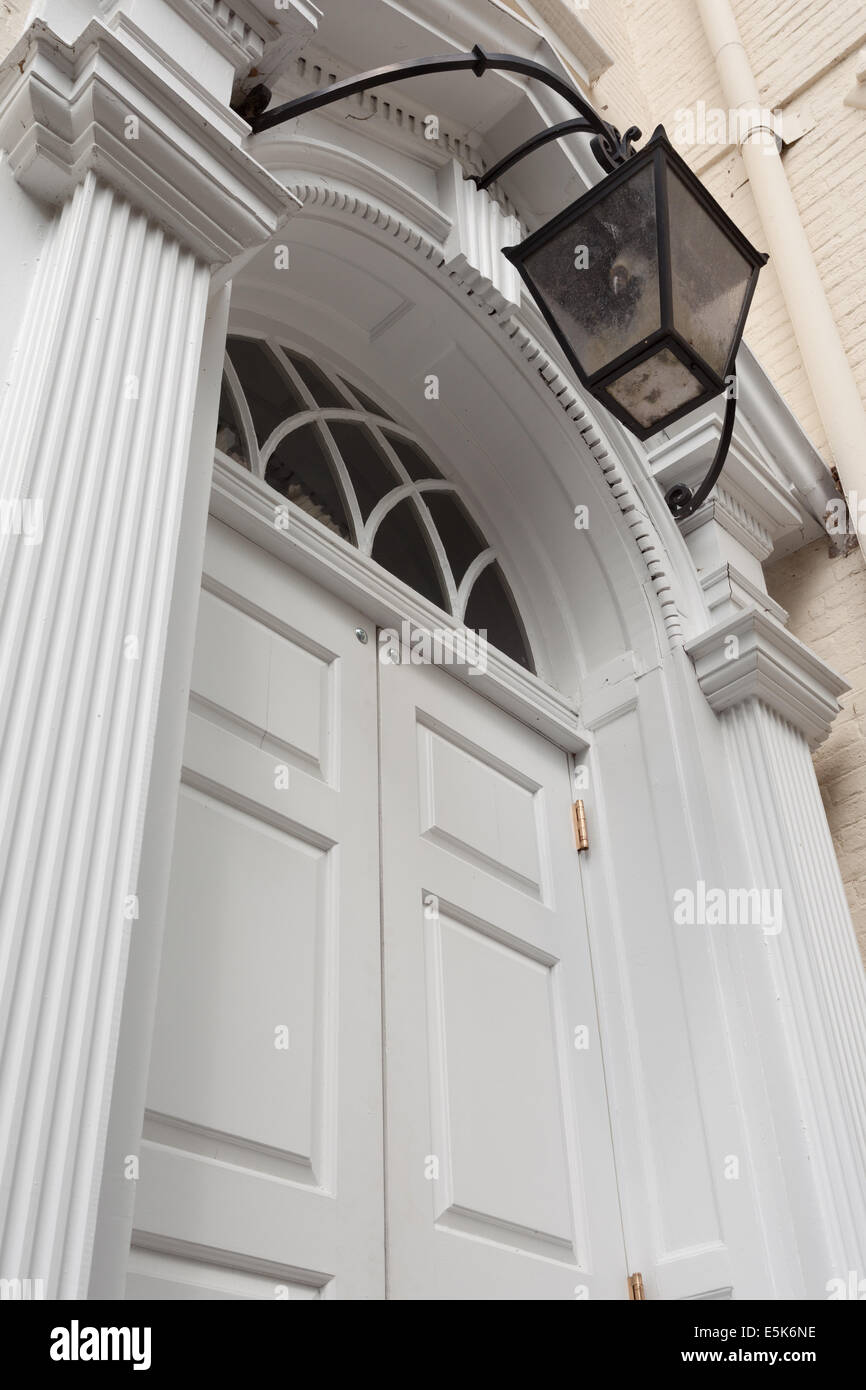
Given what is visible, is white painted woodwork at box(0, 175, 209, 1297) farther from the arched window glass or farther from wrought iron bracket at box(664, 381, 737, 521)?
wrought iron bracket at box(664, 381, 737, 521)

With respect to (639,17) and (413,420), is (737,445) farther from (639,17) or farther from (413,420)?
(639,17)

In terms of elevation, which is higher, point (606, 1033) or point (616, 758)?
point (616, 758)

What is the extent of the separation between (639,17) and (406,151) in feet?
13.0

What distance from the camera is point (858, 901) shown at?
365 centimetres

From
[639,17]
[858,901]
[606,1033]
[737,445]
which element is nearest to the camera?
[606,1033]

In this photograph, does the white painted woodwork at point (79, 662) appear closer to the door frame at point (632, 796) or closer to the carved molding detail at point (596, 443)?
the door frame at point (632, 796)

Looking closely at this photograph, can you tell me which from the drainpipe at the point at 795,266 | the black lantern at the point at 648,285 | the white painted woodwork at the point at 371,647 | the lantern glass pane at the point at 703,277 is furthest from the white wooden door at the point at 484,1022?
the drainpipe at the point at 795,266

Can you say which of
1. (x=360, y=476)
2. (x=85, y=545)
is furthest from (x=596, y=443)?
(x=85, y=545)

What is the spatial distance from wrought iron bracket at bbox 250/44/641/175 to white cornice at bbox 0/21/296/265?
39 centimetres

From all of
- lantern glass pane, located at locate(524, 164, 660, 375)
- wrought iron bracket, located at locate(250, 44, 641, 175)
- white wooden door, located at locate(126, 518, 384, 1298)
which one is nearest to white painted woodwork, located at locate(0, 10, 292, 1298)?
wrought iron bracket, located at locate(250, 44, 641, 175)

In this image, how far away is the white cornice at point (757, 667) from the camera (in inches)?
134

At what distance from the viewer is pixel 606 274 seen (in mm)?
2633

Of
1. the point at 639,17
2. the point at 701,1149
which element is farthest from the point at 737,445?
the point at 639,17

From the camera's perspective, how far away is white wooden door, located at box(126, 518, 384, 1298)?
1.98 meters
